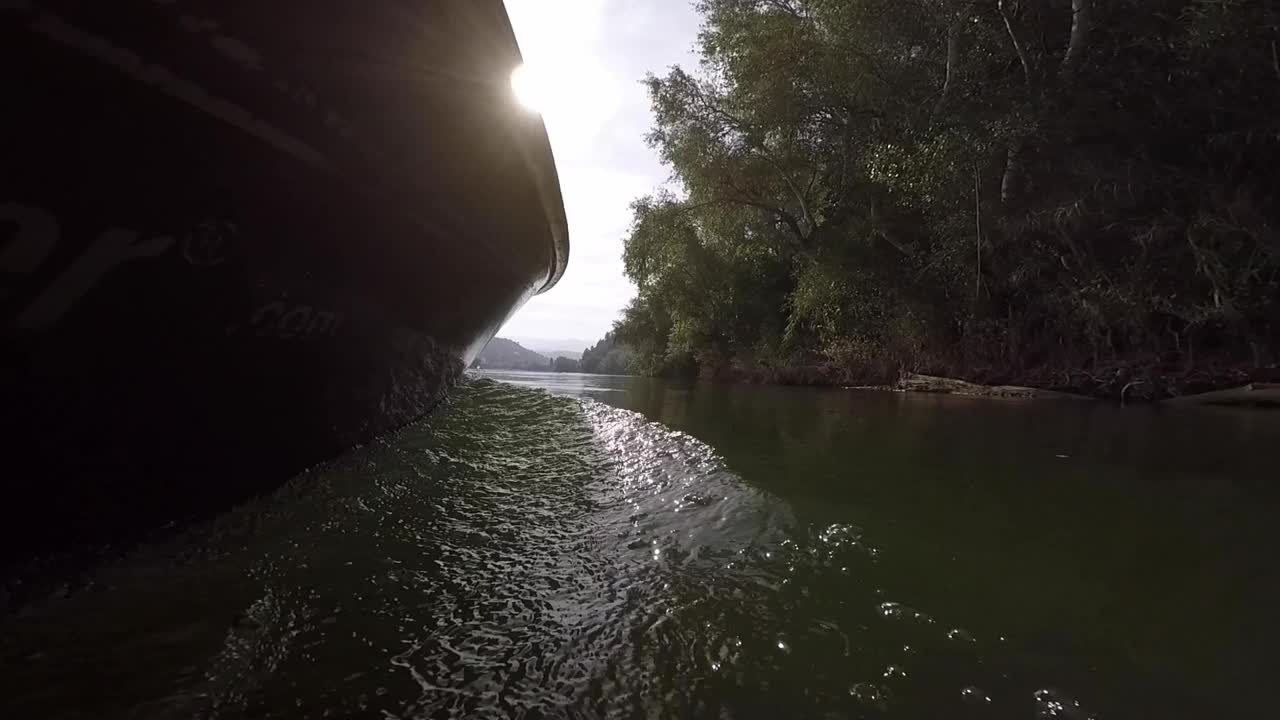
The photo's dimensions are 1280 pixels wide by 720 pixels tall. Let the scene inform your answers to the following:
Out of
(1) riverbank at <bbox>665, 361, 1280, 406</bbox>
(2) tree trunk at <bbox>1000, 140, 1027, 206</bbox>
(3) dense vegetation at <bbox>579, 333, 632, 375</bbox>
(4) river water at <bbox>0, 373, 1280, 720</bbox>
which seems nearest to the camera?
(4) river water at <bbox>0, 373, 1280, 720</bbox>

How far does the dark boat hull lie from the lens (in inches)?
38.2

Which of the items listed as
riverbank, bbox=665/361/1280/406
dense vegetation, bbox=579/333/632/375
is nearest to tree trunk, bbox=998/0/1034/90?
riverbank, bbox=665/361/1280/406

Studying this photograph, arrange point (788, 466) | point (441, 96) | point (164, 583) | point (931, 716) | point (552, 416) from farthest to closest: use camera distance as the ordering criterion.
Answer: point (552, 416) → point (788, 466) → point (441, 96) → point (164, 583) → point (931, 716)

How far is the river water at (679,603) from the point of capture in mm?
873

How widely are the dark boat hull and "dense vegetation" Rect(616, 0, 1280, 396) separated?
8.86m

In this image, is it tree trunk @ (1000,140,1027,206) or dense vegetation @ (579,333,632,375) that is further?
dense vegetation @ (579,333,632,375)

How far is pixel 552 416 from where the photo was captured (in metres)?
4.35

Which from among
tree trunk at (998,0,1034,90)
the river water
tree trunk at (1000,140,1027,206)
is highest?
tree trunk at (998,0,1034,90)

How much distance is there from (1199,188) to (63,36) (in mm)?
12090

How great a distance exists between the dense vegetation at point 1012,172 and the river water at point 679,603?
308 inches

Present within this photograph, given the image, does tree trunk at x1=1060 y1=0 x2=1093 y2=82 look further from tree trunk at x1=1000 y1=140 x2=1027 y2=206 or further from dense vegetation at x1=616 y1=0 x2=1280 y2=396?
tree trunk at x1=1000 y1=140 x2=1027 y2=206

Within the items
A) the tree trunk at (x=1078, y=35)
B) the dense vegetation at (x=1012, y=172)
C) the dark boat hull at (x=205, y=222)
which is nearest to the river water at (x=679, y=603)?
the dark boat hull at (x=205, y=222)

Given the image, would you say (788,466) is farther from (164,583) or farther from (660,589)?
(164,583)

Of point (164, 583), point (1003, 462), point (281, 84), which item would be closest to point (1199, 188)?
point (1003, 462)
